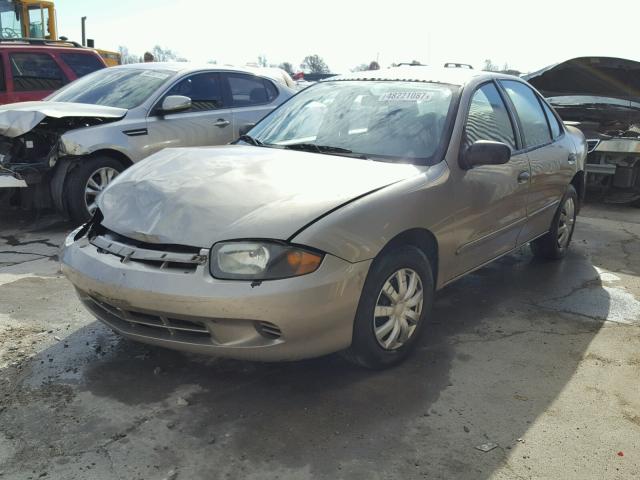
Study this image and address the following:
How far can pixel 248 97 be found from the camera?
7.31 m

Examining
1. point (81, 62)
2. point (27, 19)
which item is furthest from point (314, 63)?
point (81, 62)

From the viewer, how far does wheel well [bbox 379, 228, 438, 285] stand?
316 centimetres

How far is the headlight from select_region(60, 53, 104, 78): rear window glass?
7.86 m

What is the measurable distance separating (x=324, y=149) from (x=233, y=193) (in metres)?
0.87

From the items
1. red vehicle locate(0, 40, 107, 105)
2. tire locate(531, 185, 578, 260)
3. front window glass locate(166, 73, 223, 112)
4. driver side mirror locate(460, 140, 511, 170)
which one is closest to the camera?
driver side mirror locate(460, 140, 511, 170)

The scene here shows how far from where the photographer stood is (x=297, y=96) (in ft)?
14.7

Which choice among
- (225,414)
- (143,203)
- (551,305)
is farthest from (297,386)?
(551,305)

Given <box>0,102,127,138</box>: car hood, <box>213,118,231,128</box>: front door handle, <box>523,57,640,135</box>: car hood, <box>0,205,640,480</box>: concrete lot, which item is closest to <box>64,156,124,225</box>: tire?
<box>0,102,127,138</box>: car hood

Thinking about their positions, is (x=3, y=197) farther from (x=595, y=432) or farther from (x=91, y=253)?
(x=595, y=432)

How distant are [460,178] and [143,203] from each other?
1789 millimetres

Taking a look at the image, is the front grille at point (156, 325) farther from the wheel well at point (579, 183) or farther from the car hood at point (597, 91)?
the car hood at point (597, 91)

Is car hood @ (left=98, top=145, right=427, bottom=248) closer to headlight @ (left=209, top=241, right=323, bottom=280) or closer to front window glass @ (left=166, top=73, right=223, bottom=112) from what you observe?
headlight @ (left=209, top=241, right=323, bottom=280)

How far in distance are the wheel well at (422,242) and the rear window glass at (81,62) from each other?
305 inches

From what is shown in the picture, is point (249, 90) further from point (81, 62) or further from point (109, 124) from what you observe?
point (81, 62)
